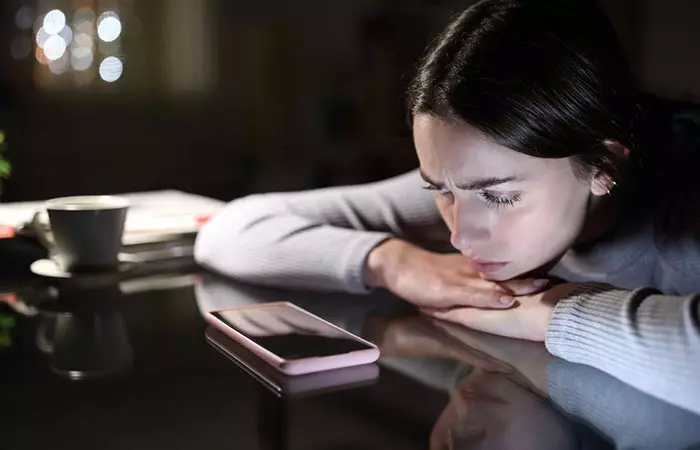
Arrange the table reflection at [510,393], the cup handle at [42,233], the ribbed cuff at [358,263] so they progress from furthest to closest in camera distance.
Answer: the cup handle at [42,233], the ribbed cuff at [358,263], the table reflection at [510,393]

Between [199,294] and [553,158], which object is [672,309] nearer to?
[553,158]

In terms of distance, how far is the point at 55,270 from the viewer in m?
0.94

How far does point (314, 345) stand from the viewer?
2.11 feet

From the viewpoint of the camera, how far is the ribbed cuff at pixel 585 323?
2.07ft

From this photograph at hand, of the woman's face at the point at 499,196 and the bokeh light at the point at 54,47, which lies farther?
the bokeh light at the point at 54,47

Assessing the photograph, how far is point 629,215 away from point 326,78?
659mm

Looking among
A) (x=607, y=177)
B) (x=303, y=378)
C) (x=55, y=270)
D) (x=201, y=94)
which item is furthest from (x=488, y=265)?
(x=201, y=94)

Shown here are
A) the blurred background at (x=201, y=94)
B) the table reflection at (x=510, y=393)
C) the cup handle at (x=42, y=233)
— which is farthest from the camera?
the blurred background at (x=201, y=94)

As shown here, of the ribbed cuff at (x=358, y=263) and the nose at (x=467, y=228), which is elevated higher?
the nose at (x=467, y=228)

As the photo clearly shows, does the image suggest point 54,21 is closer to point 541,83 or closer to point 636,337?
point 541,83

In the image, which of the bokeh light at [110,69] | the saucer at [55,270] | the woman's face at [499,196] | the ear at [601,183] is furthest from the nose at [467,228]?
the bokeh light at [110,69]

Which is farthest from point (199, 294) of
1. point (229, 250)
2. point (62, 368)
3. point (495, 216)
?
point (495, 216)

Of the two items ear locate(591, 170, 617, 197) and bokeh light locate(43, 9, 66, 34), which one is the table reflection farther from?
bokeh light locate(43, 9, 66, 34)

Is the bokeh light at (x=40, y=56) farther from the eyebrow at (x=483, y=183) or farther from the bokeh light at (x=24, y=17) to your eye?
the eyebrow at (x=483, y=183)
